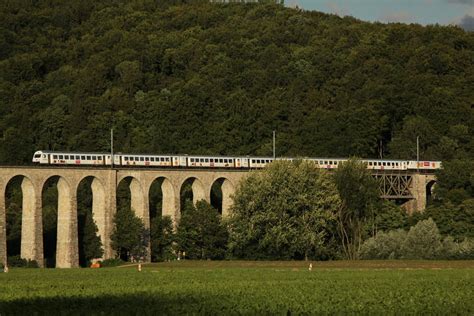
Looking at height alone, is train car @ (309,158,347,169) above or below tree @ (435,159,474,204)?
above

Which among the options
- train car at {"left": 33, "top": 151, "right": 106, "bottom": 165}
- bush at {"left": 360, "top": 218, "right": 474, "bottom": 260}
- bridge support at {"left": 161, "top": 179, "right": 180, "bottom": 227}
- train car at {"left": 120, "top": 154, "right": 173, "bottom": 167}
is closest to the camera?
bush at {"left": 360, "top": 218, "right": 474, "bottom": 260}

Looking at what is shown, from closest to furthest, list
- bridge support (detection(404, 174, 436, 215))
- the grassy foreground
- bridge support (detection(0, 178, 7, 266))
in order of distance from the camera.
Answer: the grassy foreground, bridge support (detection(0, 178, 7, 266)), bridge support (detection(404, 174, 436, 215))

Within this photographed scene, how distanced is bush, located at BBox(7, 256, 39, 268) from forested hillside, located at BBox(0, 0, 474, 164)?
46.5 meters

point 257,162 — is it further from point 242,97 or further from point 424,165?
point 242,97

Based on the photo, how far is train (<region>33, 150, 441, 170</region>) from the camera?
10750 cm

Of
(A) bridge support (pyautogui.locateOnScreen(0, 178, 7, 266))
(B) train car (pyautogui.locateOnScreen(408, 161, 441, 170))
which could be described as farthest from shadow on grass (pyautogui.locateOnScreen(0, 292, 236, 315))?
(B) train car (pyautogui.locateOnScreen(408, 161, 441, 170))

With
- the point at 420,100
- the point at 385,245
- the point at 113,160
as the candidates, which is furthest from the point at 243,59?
the point at 385,245

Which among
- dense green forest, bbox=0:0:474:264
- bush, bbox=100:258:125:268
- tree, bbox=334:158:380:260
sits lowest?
bush, bbox=100:258:125:268

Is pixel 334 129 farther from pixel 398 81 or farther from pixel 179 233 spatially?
pixel 179 233

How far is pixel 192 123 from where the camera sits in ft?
509

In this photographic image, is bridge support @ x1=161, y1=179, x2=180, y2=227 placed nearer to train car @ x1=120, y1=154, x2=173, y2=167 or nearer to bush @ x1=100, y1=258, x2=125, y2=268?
train car @ x1=120, y1=154, x2=173, y2=167

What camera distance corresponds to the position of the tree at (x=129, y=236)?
104 meters

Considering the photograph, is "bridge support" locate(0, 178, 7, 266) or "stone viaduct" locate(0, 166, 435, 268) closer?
"bridge support" locate(0, 178, 7, 266)

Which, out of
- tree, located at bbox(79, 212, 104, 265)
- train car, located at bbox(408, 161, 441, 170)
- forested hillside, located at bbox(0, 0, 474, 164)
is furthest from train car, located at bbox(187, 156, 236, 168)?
forested hillside, located at bbox(0, 0, 474, 164)
